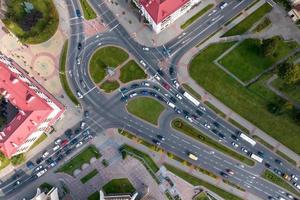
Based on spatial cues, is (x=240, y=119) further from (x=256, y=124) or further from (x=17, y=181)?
(x=17, y=181)

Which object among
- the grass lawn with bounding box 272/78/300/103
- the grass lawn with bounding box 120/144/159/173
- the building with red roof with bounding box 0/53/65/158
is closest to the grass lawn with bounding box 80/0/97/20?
the building with red roof with bounding box 0/53/65/158

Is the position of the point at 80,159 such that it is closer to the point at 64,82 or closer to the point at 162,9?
the point at 64,82

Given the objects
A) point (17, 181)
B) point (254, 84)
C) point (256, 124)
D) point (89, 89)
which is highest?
point (89, 89)

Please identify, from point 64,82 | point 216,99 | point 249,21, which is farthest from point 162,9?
point 64,82

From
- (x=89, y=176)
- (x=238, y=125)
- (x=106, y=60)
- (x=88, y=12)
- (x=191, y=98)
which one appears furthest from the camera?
(x=88, y=12)

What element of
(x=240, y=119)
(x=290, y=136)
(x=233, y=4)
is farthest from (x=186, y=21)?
(x=290, y=136)

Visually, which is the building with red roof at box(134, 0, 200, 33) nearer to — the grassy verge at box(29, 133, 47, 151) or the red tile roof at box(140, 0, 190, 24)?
the red tile roof at box(140, 0, 190, 24)
